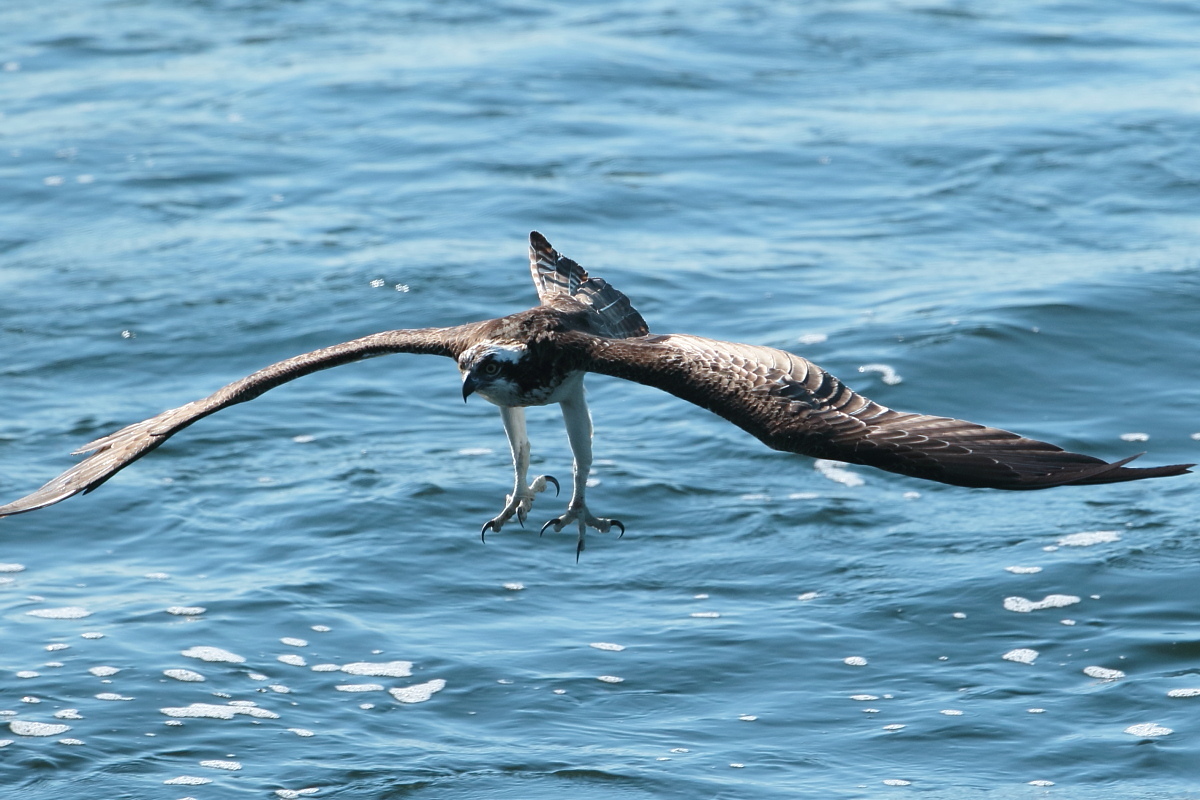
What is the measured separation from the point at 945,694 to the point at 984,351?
617 centimetres

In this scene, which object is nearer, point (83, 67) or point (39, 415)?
point (39, 415)

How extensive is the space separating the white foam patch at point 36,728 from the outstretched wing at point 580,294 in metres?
4.47

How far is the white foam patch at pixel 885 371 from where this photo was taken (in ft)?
56.8

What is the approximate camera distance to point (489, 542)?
1507 cm

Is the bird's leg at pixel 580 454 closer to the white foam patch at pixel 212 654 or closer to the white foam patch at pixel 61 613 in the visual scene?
the white foam patch at pixel 212 654

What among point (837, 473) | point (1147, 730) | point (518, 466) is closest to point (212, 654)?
point (518, 466)

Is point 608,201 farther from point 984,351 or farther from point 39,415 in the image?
point 39,415

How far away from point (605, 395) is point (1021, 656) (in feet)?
20.3

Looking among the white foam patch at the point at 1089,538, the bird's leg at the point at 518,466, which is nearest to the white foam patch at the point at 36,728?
the bird's leg at the point at 518,466

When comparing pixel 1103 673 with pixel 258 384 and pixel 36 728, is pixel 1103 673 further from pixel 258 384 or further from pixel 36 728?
pixel 36 728

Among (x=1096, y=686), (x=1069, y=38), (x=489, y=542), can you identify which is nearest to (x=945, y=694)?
(x=1096, y=686)

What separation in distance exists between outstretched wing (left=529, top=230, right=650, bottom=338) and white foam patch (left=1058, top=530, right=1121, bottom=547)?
4.92m

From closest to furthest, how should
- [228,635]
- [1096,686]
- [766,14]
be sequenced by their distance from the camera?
1. [1096,686]
2. [228,635]
3. [766,14]

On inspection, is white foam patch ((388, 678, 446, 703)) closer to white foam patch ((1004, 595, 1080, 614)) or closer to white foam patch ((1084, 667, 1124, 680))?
white foam patch ((1004, 595, 1080, 614))
